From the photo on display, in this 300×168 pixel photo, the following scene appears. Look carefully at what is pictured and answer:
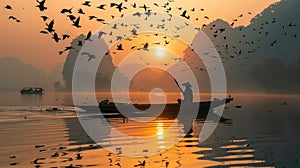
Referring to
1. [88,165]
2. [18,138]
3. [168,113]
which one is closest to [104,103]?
[168,113]

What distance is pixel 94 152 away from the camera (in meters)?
42.3

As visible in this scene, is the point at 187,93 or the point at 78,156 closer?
the point at 78,156

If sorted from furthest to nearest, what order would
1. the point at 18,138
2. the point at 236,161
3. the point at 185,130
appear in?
the point at 185,130 → the point at 18,138 → the point at 236,161

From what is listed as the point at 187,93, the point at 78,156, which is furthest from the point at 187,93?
the point at 78,156

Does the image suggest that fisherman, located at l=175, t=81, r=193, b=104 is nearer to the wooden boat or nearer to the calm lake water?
the wooden boat

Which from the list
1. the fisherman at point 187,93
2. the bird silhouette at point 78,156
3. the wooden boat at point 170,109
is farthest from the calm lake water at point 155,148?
the wooden boat at point 170,109

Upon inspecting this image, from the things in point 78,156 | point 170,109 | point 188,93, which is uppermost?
point 188,93

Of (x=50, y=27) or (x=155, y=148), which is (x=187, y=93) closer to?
(x=155, y=148)

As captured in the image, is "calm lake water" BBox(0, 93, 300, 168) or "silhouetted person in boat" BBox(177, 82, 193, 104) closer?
"calm lake water" BBox(0, 93, 300, 168)

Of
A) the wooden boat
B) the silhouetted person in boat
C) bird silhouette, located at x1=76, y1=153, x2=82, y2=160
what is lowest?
bird silhouette, located at x1=76, y1=153, x2=82, y2=160

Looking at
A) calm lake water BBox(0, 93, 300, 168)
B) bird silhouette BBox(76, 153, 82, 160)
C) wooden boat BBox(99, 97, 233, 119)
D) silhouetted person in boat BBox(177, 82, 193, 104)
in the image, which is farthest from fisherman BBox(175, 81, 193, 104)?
bird silhouette BBox(76, 153, 82, 160)

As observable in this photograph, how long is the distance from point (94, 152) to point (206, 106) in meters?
51.9

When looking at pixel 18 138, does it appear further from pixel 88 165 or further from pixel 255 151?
pixel 255 151

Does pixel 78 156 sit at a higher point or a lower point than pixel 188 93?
lower
